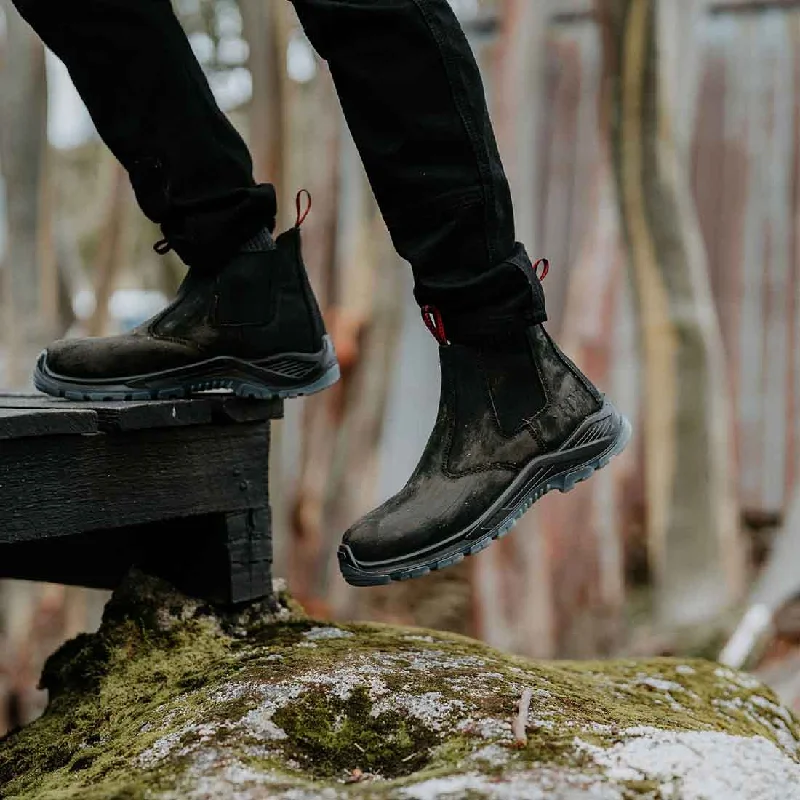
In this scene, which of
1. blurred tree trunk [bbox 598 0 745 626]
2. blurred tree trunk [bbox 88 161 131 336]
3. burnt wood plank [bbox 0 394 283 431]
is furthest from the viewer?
blurred tree trunk [bbox 88 161 131 336]

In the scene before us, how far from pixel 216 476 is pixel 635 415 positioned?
3.89 metres

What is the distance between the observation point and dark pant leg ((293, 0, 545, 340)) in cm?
148

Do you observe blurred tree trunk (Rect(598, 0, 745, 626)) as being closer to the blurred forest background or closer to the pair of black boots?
the blurred forest background

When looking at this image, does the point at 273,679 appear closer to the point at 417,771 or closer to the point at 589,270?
the point at 417,771

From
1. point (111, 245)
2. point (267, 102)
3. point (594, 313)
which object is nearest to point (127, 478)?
point (267, 102)

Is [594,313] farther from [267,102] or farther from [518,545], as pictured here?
[267,102]

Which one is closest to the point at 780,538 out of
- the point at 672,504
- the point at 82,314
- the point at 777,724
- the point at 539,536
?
the point at 672,504

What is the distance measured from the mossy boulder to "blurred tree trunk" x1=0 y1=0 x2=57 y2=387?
4792 millimetres

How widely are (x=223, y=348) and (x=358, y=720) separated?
641mm

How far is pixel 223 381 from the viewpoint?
5.97 ft

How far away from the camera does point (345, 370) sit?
570cm

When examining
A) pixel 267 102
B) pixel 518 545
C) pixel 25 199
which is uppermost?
pixel 267 102

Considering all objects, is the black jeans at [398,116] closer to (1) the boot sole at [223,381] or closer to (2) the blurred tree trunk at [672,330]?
(1) the boot sole at [223,381]

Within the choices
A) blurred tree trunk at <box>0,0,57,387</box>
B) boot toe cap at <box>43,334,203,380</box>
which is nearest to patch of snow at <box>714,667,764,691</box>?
boot toe cap at <box>43,334,203,380</box>
